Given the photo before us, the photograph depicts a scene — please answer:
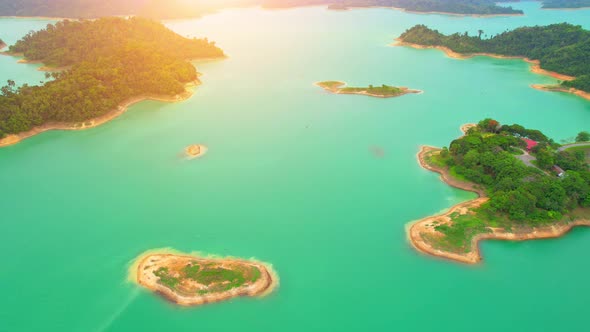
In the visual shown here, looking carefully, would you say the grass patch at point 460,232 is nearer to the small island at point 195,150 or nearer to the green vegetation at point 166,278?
the green vegetation at point 166,278

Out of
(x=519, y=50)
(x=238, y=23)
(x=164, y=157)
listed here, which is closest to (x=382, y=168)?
(x=164, y=157)

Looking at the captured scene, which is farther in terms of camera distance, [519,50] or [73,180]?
[519,50]

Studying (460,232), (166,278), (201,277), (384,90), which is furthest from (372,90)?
(166,278)

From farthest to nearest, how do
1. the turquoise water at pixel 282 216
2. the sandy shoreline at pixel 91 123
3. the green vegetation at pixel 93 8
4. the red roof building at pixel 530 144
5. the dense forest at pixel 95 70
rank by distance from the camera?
the green vegetation at pixel 93 8 < the dense forest at pixel 95 70 < the sandy shoreline at pixel 91 123 < the red roof building at pixel 530 144 < the turquoise water at pixel 282 216

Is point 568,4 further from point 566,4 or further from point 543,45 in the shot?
point 543,45

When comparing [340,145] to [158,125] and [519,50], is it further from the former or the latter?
[519,50]

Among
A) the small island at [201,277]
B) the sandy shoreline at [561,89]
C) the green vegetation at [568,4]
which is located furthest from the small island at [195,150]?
the green vegetation at [568,4]
